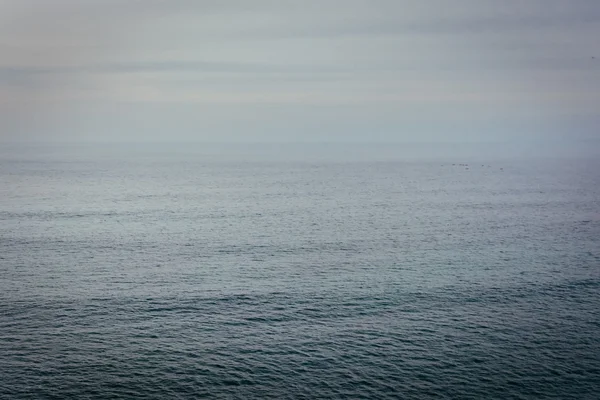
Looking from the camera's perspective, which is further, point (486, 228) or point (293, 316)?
point (486, 228)

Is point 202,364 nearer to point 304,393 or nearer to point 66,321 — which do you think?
point 304,393

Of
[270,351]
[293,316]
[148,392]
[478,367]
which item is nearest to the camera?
[148,392]

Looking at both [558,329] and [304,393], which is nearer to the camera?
[304,393]

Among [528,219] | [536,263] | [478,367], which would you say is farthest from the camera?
[528,219]

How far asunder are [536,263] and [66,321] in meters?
114

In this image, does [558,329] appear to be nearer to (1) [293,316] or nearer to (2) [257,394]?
(1) [293,316]

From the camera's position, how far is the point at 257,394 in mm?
77938

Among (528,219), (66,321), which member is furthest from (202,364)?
(528,219)

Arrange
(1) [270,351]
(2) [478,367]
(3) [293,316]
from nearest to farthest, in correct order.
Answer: (2) [478,367]
(1) [270,351]
(3) [293,316]

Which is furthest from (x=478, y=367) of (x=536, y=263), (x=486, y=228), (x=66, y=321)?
(x=486, y=228)

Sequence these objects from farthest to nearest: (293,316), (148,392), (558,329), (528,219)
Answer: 1. (528,219)
2. (293,316)
3. (558,329)
4. (148,392)

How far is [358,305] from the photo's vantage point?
369 feet

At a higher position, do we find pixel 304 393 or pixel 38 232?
pixel 38 232

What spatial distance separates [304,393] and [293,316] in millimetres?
27960
